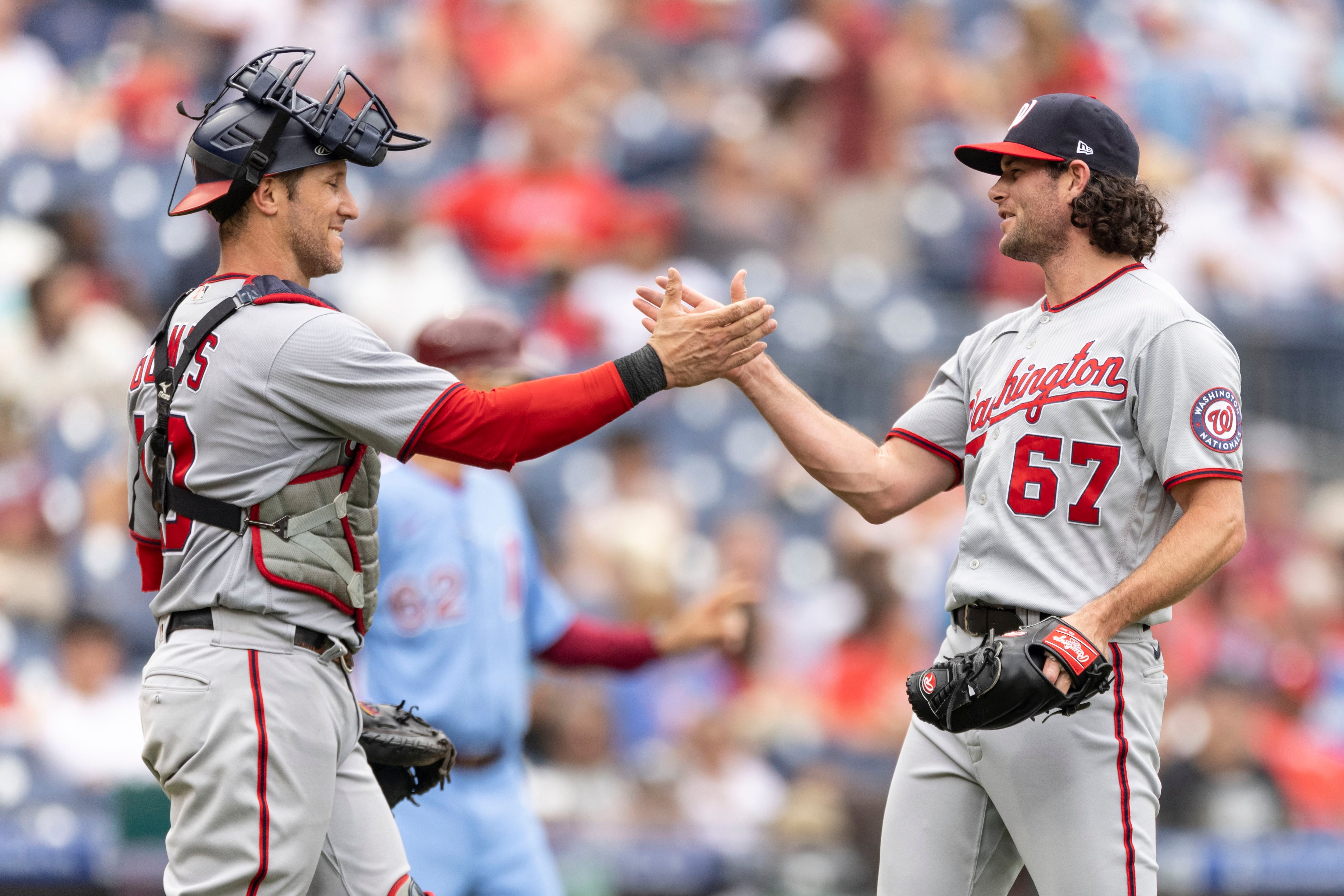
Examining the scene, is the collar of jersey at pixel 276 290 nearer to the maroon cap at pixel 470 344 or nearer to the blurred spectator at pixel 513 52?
the maroon cap at pixel 470 344

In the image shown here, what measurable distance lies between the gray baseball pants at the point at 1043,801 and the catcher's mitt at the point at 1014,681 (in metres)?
0.10

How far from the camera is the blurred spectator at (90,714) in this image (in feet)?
22.7

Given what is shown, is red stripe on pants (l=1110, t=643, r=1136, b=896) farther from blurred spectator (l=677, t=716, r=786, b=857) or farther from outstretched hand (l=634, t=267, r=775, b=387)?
blurred spectator (l=677, t=716, r=786, b=857)

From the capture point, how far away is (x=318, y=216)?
3246 mm

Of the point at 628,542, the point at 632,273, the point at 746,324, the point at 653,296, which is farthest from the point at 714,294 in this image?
the point at 746,324

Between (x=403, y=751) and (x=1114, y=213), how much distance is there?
208cm

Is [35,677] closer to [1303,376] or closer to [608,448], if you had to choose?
[608,448]

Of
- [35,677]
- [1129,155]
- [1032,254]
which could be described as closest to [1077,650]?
[1032,254]

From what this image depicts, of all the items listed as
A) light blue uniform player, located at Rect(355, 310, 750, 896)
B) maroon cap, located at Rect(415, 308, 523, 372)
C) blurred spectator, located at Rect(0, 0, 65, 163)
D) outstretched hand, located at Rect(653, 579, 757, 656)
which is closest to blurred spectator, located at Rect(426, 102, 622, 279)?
blurred spectator, located at Rect(0, 0, 65, 163)

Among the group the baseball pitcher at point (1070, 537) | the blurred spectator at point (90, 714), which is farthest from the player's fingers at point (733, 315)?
the blurred spectator at point (90, 714)

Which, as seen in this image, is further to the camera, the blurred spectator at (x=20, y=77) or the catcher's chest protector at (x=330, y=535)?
the blurred spectator at (x=20, y=77)

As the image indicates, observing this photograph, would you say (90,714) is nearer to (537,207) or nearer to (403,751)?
(537,207)

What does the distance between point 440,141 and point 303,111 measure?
6.38 meters

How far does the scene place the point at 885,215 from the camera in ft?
30.5
